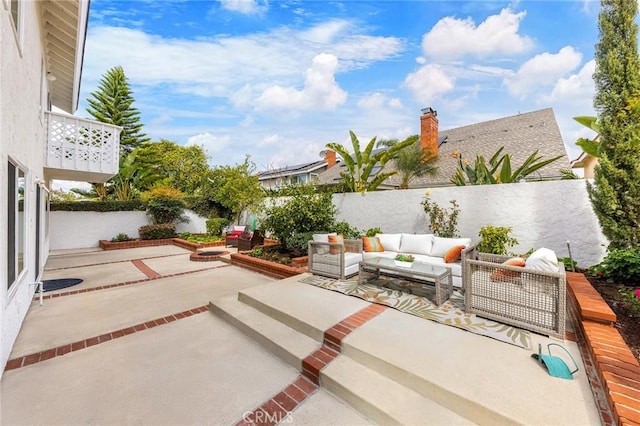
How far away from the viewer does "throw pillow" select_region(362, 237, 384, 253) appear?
720 cm

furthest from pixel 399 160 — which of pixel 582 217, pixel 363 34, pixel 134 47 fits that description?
pixel 134 47

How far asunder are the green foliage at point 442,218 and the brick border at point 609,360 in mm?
3769

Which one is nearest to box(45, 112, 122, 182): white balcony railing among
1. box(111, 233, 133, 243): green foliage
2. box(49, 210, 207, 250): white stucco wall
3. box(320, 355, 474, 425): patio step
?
box(49, 210, 207, 250): white stucco wall

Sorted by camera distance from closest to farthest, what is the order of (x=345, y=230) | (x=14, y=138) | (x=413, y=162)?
(x=14, y=138)
(x=345, y=230)
(x=413, y=162)

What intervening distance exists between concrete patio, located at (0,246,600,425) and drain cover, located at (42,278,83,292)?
5.10ft

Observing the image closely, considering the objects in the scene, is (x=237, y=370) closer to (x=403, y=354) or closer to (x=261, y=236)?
(x=403, y=354)

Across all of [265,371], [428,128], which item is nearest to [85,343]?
[265,371]

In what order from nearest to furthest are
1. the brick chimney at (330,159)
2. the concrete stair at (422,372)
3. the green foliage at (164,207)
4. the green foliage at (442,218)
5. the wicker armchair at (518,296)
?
the concrete stair at (422,372) → the wicker armchair at (518,296) → the green foliage at (442,218) → the green foliage at (164,207) → the brick chimney at (330,159)

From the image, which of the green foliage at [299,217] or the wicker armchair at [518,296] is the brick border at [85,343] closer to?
the green foliage at [299,217]

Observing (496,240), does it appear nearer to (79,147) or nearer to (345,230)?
(345,230)

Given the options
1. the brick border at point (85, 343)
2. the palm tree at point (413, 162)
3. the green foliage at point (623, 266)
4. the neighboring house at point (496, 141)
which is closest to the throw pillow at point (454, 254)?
the green foliage at point (623, 266)

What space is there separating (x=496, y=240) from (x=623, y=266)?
215 cm

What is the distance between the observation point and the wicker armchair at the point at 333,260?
239 inches

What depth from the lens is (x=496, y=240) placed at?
6504mm
